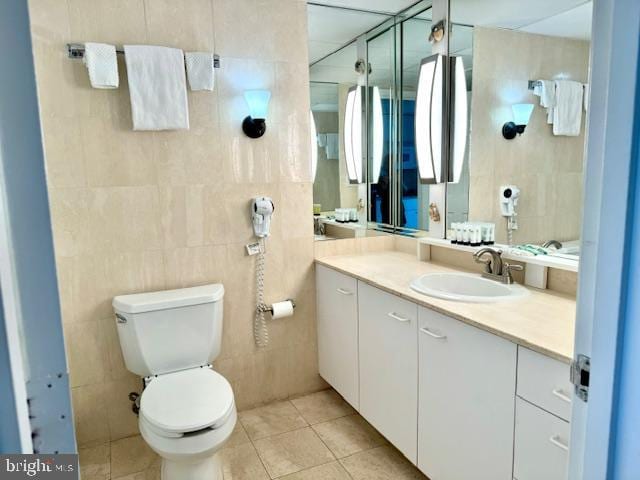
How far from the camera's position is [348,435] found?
2.32m

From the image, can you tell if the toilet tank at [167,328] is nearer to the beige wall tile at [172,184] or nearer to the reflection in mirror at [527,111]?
the beige wall tile at [172,184]

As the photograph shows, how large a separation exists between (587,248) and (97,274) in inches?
83.5

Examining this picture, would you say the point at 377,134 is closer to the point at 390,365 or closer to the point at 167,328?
the point at 390,365

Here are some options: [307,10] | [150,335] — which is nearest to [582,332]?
[150,335]

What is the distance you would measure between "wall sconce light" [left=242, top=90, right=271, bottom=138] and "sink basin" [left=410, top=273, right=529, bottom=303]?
3.80 feet

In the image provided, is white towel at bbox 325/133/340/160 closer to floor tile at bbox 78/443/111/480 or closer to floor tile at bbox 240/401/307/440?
floor tile at bbox 240/401/307/440

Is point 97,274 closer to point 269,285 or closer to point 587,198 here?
point 269,285

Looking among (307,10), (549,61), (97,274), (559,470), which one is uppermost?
(307,10)

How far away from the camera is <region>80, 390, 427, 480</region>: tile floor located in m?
2.04

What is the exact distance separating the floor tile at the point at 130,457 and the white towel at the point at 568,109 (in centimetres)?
241

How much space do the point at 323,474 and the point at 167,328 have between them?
39.3 inches

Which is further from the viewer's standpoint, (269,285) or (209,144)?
(269,285)

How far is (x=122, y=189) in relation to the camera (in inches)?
85.1
